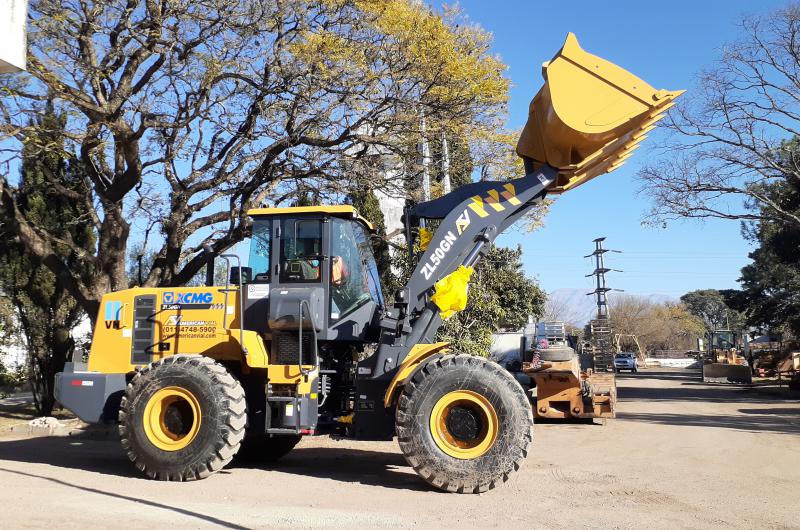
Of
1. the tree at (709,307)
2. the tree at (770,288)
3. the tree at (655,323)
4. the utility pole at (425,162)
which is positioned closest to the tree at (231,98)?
the utility pole at (425,162)

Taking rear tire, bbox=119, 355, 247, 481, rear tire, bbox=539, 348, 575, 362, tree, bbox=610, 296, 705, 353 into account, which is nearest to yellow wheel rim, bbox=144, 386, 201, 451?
rear tire, bbox=119, 355, 247, 481

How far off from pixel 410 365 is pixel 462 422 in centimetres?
92

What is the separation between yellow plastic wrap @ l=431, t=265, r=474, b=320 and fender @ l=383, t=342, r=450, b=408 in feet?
1.67

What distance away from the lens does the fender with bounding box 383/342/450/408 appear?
26.7ft

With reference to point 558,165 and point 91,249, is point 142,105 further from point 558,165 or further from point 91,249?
point 558,165

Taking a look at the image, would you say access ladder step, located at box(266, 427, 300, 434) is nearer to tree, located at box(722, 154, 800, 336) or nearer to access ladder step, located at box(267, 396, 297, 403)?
access ladder step, located at box(267, 396, 297, 403)

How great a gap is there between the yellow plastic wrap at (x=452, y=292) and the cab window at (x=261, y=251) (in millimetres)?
2241

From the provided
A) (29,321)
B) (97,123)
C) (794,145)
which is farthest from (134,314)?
(794,145)

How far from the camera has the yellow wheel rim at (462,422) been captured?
7738 millimetres

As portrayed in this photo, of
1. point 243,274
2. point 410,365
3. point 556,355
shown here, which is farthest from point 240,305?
point 556,355

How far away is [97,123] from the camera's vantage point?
43.5ft

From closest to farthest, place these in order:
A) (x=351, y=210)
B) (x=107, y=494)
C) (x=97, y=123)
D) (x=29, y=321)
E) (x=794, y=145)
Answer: (x=107, y=494) → (x=351, y=210) → (x=97, y=123) → (x=29, y=321) → (x=794, y=145)

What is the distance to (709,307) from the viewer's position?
10481 centimetres

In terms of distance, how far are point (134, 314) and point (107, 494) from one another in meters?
2.69
